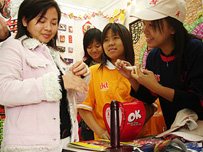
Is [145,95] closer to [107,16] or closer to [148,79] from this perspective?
[148,79]

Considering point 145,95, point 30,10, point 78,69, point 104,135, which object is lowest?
point 104,135

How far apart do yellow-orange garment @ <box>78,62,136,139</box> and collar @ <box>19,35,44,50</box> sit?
59 cm

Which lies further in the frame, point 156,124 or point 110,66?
point 110,66

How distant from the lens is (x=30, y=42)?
1.07m

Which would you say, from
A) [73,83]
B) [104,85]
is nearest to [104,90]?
[104,85]

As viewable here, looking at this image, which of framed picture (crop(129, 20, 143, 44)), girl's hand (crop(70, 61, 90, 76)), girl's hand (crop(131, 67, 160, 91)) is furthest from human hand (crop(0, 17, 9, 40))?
framed picture (crop(129, 20, 143, 44))

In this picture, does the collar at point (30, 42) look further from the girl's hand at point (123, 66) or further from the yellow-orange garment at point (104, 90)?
the yellow-orange garment at point (104, 90)

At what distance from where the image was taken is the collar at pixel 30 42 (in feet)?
3.45

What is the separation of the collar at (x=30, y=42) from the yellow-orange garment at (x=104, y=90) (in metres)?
0.59

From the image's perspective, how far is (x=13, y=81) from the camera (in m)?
0.90

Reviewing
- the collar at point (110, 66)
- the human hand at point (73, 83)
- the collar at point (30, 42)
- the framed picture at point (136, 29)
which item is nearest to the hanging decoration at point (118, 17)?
the framed picture at point (136, 29)

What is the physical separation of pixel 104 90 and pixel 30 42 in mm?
640

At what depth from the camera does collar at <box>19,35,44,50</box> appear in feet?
3.45

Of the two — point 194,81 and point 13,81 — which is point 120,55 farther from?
point 13,81
